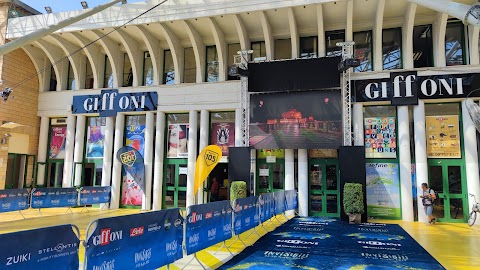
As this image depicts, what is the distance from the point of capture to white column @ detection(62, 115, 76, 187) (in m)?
16.8

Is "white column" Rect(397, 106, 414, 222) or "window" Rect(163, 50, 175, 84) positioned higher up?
"window" Rect(163, 50, 175, 84)

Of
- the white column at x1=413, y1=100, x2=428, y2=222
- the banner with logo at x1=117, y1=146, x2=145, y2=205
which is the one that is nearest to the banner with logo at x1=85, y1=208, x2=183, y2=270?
the banner with logo at x1=117, y1=146, x2=145, y2=205

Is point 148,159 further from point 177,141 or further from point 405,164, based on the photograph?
point 405,164

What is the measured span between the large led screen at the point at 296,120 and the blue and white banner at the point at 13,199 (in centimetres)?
871

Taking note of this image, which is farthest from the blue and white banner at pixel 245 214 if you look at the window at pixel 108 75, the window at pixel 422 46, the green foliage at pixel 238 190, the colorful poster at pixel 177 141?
the window at pixel 108 75

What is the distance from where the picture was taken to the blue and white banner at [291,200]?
13.0 m

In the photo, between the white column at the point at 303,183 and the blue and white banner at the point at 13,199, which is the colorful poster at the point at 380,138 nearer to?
the white column at the point at 303,183

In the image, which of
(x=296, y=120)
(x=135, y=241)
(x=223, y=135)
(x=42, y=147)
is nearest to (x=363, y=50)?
(x=296, y=120)

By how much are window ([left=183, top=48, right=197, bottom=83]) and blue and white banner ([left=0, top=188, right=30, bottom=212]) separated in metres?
7.98

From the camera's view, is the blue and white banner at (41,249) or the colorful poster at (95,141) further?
the colorful poster at (95,141)

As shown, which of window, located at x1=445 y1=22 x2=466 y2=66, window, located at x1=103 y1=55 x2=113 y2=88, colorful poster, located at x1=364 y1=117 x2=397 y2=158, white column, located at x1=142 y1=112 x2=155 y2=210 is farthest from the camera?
window, located at x1=103 y1=55 x2=113 y2=88

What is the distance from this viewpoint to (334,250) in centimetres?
819

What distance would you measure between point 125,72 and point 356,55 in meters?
10.9

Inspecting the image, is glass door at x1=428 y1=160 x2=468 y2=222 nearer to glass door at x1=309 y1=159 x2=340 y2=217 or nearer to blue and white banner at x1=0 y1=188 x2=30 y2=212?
glass door at x1=309 y1=159 x2=340 y2=217
